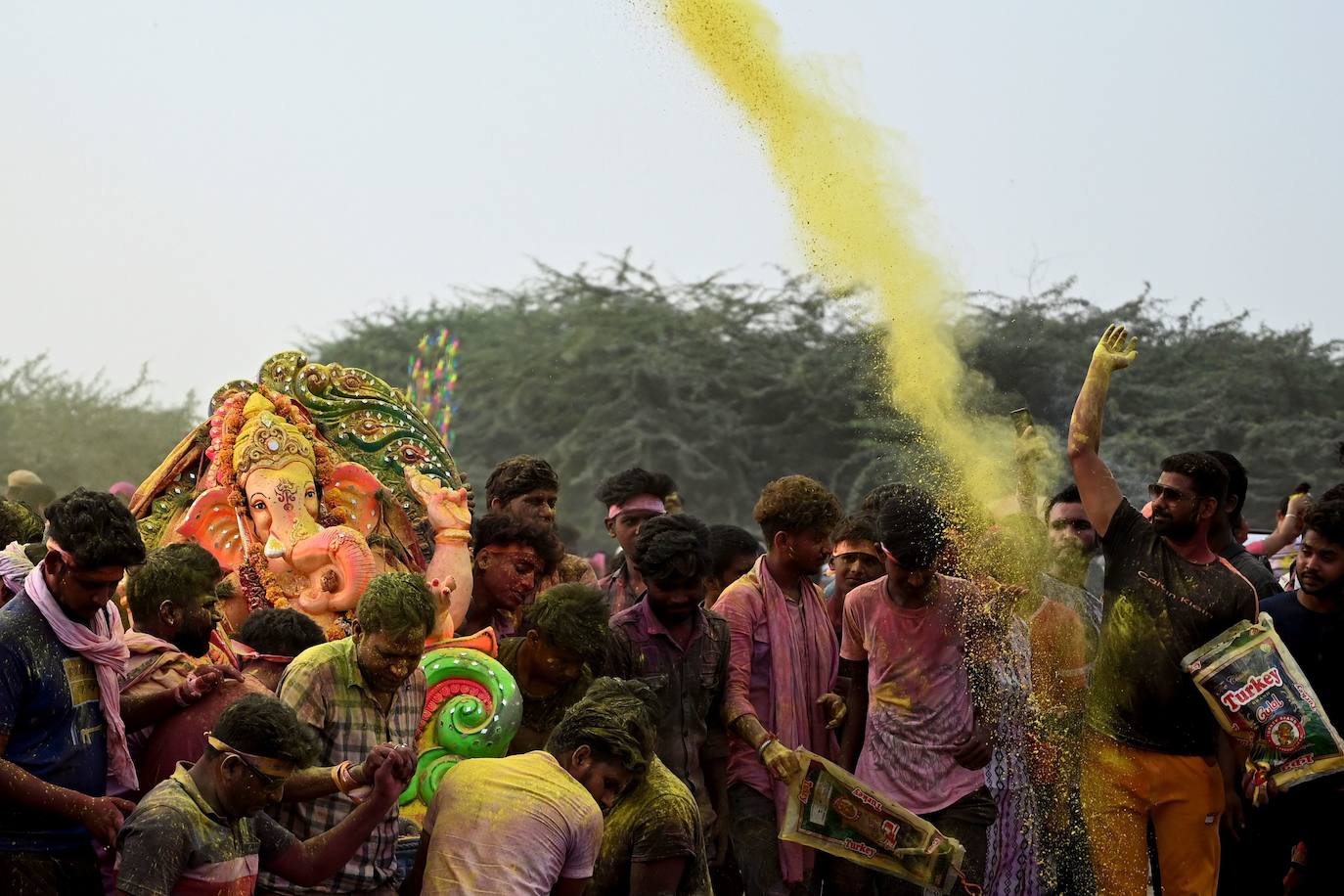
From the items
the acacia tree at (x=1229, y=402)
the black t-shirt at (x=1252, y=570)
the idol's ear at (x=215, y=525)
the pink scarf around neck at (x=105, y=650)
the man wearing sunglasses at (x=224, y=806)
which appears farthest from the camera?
the acacia tree at (x=1229, y=402)

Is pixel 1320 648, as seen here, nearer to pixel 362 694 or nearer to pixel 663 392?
pixel 362 694

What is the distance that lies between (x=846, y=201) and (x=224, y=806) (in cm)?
488

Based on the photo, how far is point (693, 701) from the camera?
695 centimetres

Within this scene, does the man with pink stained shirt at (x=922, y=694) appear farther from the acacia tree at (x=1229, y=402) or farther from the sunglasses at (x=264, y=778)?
the acacia tree at (x=1229, y=402)

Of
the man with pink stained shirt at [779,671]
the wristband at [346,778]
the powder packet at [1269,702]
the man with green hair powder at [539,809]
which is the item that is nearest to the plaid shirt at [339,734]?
the man with green hair powder at [539,809]

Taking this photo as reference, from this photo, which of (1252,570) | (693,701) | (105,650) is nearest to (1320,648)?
(1252,570)

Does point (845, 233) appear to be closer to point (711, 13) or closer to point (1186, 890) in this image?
point (711, 13)

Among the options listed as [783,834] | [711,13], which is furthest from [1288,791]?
[711,13]

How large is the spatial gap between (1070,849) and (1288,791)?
1110 millimetres

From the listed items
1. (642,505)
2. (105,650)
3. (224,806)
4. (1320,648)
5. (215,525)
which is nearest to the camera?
(224,806)

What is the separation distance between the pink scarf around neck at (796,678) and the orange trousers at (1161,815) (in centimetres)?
121

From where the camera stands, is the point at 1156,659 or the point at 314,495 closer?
the point at 1156,659

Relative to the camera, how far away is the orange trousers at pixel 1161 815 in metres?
6.98

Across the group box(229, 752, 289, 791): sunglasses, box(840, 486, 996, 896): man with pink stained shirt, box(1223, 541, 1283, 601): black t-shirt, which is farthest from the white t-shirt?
box(1223, 541, 1283, 601): black t-shirt
